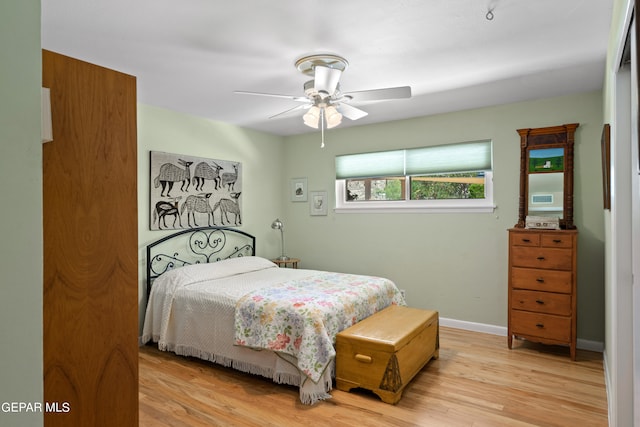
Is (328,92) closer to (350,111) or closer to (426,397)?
(350,111)

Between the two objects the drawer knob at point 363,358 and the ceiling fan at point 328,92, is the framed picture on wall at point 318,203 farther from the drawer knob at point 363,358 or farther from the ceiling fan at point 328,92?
the drawer knob at point 363,358

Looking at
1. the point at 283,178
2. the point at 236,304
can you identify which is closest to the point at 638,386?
the point at 236,304

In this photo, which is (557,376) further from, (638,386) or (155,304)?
(155,304)

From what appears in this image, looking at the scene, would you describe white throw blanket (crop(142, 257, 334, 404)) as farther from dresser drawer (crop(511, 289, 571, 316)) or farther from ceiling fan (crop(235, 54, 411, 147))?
dresser drawer (crop(511, 289, 571, 316))

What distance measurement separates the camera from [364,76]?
10.3ft

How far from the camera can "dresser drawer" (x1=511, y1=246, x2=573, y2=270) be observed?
3.39 metres

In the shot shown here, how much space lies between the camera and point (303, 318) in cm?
285

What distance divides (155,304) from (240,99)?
2.14m

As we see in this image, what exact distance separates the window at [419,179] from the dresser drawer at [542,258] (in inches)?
27.7

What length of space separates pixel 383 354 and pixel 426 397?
0.45 metres

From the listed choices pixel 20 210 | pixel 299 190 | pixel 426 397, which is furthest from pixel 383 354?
pixel 299 190

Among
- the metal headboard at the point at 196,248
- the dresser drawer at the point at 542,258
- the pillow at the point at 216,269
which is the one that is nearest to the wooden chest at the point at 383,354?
the dresser drawer at the point at 542,258

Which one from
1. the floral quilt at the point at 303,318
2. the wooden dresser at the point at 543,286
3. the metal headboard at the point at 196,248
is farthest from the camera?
the metal headboard at the point at 196,248

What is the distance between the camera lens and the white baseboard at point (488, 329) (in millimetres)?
3613
